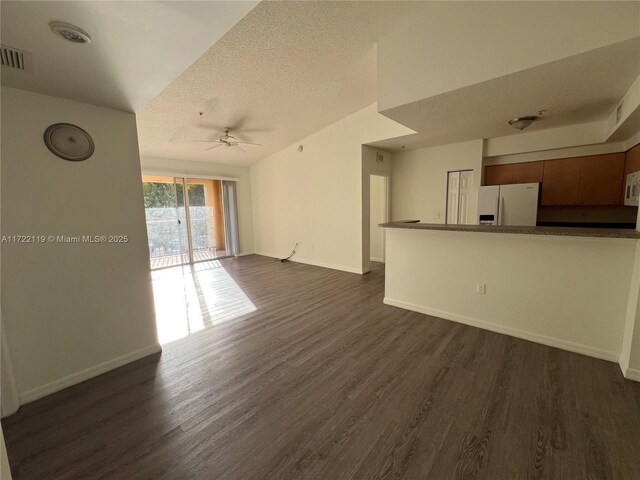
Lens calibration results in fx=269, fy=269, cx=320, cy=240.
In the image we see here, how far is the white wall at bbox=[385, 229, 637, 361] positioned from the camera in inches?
90.3

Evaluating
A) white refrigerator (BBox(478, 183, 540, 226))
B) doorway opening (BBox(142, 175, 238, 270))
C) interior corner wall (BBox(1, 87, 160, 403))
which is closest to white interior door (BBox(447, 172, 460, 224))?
white refrigerator (BBox(478, 183, 540, 226))

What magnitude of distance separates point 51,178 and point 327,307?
295 cm

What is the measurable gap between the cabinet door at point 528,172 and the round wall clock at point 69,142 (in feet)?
18.2

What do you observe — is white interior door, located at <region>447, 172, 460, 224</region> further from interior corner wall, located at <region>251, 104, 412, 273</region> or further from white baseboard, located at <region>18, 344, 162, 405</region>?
white baseboard, located at <region>18, 344, 162, 405</region>

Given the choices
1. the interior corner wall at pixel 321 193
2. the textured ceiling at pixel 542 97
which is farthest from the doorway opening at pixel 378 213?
the textured ceiling at pixel 542 97

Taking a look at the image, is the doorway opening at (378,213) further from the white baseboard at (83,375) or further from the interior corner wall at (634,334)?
the white baseboard at (83,375)

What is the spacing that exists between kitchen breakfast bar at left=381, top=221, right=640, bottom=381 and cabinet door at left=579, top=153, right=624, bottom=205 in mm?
2179

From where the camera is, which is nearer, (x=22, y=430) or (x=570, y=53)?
(x=22, y=430)

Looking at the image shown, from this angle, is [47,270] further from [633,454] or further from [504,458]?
[633,454]

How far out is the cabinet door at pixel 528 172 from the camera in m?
4.22

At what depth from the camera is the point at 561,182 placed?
13.3 ft

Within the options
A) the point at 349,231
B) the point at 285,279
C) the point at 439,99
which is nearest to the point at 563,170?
the point at 439,99

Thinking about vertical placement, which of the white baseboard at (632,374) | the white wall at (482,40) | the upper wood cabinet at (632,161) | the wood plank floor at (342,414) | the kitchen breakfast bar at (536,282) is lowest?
the wood plank floor at (342,414)

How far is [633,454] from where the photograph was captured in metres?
1.44
